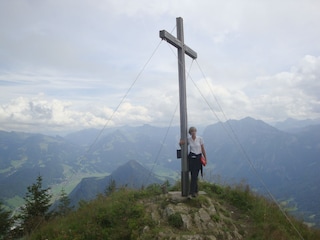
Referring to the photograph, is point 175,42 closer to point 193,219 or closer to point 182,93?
point 182,93

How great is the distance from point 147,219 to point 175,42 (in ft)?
21.0

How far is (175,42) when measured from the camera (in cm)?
1043

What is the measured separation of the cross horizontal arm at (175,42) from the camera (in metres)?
9.73

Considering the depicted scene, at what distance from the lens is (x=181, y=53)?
428 inches

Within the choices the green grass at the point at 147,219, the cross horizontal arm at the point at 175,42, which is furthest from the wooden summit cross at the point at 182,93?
the green grass at the point at 147,219

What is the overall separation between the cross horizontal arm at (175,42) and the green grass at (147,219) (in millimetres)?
5839

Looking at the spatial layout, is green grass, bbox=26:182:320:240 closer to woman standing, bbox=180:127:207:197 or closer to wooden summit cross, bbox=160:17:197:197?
woman standing, bbox=180:127:207:197

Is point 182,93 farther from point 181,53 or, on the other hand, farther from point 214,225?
point 214,225

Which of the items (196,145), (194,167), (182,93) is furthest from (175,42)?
(194,167)

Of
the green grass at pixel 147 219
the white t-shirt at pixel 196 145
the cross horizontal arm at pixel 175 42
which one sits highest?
the cross horizontal arm at pixel 175 42

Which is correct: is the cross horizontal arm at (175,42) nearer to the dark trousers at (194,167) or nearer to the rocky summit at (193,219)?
the dark trousers at (194,167)

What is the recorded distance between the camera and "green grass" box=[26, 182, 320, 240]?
8.20m

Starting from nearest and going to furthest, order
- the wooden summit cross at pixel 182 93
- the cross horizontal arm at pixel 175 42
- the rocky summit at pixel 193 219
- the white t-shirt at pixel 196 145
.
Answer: the rocky summit at pixel 193 219
the cross horizontal arm at pixel 175 42
the white t-shirt at pixel 196 145
the wooden summit cross at pixel 182 93

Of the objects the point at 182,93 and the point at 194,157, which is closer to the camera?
the point at 194,157
